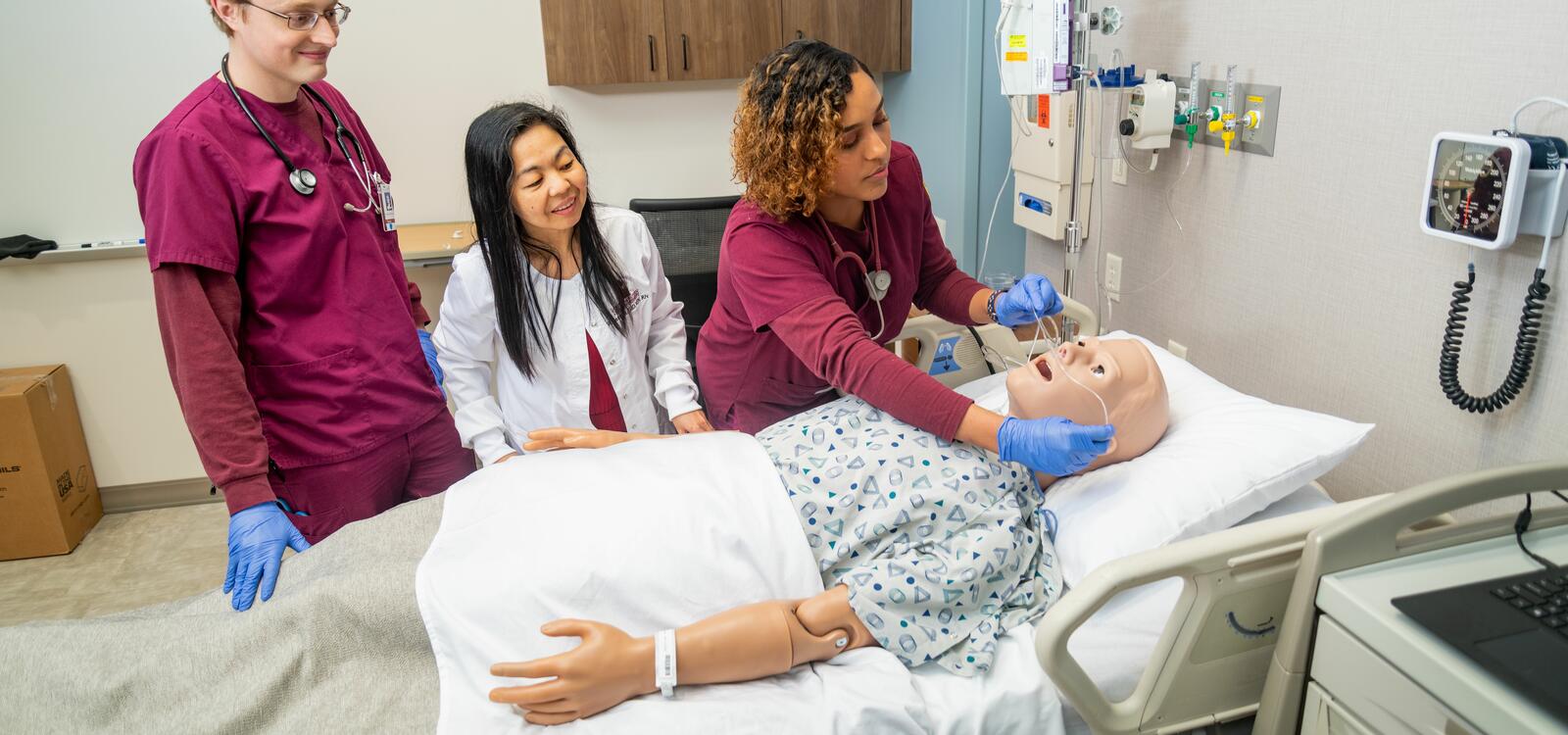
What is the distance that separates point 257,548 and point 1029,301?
124 cm

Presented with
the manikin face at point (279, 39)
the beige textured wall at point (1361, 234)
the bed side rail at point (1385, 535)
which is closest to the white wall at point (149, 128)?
the manikin face at point (279, 39)

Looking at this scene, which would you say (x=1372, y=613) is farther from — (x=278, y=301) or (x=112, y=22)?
(x=112, y=22)

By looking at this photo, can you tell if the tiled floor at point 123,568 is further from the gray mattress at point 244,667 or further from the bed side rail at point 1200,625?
the bed side rail at point 1200,625

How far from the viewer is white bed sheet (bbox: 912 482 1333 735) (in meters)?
1.23

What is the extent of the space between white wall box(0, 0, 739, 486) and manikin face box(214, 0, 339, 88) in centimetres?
168

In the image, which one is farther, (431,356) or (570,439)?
(431,356)

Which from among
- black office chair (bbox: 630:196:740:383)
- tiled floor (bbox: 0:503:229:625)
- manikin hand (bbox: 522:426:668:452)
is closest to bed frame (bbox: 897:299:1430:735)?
manikin hand (bbox: 522:426:668:452)

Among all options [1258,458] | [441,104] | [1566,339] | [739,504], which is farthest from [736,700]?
[441,104]

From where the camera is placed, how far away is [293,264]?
1548mm

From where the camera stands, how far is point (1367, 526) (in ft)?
3.65

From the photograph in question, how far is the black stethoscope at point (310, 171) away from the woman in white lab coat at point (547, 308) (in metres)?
0.19

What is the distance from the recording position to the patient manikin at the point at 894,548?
1.21 m

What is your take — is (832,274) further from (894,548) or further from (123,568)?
(123,568)

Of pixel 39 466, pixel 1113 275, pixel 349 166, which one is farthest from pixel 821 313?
→ pixel 39 466
